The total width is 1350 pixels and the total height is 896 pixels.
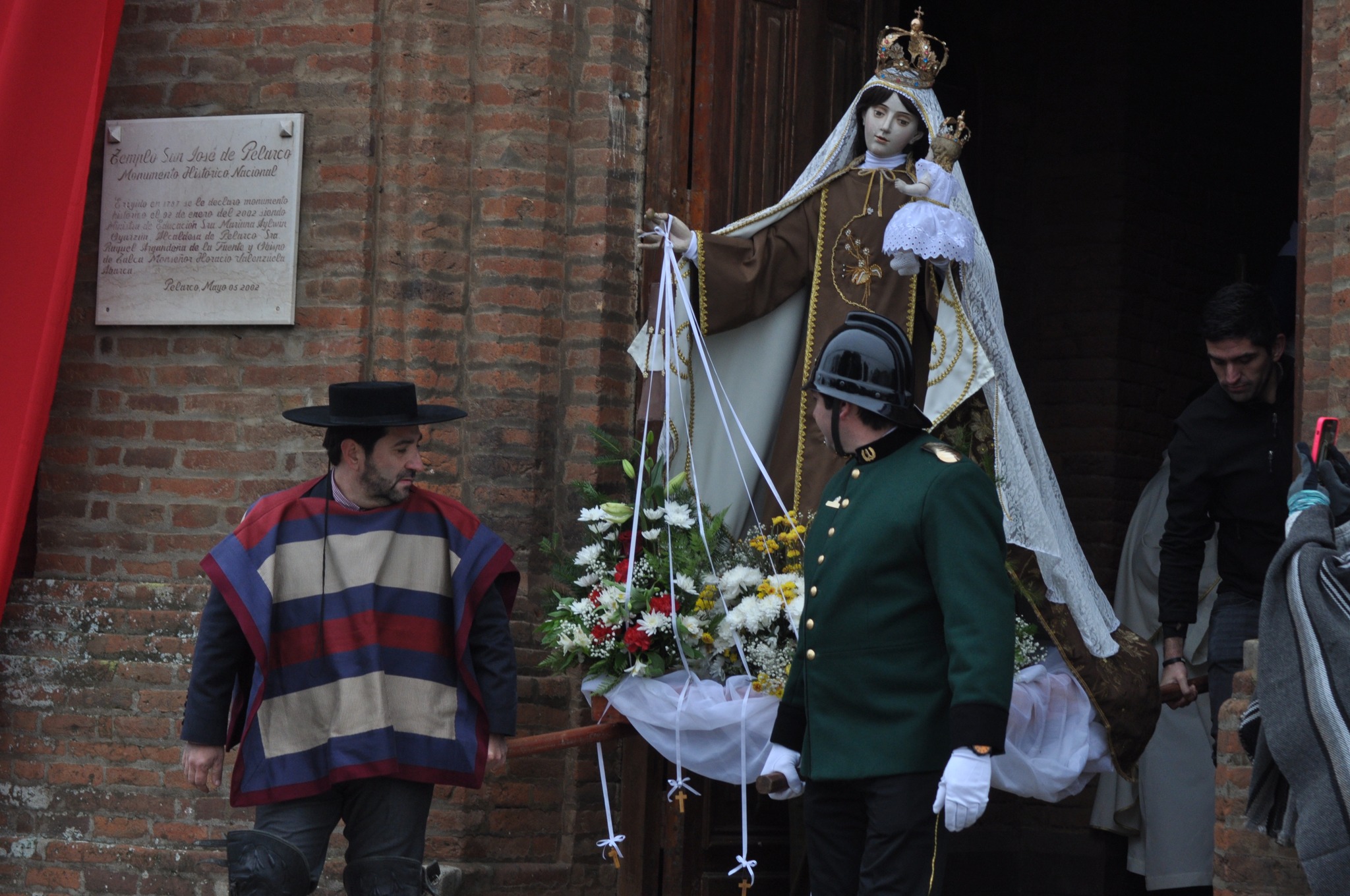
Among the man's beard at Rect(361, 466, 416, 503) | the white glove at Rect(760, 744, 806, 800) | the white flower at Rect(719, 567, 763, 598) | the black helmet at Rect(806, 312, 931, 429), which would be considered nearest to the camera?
the black helmet at Rect(806, 312, 931, 429)

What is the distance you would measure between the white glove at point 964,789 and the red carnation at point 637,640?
1.60 metres

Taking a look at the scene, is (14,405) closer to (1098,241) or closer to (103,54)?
(103,54)

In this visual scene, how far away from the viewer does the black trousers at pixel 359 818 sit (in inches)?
173

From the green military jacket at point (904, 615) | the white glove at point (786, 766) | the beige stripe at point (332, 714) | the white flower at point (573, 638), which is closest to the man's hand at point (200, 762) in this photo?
the beige stripe at point (332, 714)

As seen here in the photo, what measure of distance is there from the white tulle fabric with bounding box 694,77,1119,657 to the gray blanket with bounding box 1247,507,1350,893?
1.32 m

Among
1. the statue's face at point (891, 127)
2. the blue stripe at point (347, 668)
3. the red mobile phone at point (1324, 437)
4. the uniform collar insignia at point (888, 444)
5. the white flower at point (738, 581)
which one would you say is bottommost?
the blue stripe at point (347, 668)

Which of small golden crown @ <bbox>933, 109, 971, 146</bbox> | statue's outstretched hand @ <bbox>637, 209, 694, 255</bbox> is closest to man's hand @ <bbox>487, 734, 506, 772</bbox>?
statue's outstretched hand @ <bbox>637, 209, 694, 255</bbox>

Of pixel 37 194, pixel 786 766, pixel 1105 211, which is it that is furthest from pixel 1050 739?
pixel 37 194

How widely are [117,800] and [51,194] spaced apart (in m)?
2.09

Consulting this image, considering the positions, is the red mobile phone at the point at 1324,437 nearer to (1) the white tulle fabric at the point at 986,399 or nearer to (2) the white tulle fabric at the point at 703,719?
(1) the white tulle fabric at the point at 986,399

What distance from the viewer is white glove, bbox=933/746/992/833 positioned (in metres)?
3.58

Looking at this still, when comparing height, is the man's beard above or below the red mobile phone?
below

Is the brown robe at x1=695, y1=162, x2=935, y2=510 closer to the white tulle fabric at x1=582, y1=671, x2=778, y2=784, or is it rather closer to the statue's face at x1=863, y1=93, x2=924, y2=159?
the statue's face at x1=863, y1=93, x2=924, y2=159

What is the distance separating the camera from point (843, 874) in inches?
157
